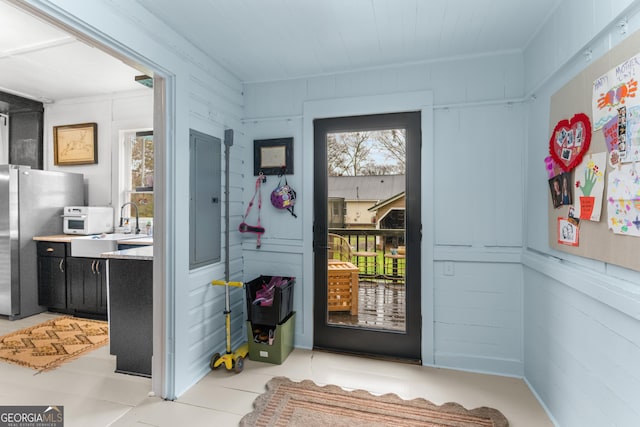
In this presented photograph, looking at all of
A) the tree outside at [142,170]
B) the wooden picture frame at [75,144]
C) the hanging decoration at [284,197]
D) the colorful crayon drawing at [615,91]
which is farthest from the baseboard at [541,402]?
the wooden picture frame at [75,144]

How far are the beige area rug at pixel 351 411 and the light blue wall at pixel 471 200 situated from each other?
61 centimetres

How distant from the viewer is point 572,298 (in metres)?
1.80

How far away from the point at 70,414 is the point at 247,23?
8.98 ft

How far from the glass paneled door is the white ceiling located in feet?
1.75

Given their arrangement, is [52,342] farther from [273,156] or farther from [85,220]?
[273,156]

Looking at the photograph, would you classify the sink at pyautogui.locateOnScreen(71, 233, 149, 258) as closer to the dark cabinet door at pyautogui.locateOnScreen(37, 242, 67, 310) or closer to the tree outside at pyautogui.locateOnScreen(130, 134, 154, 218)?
the dark cabinet door at pyautogui.locateOnScreen(37, 242, 67, 310)

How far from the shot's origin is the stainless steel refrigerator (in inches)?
144

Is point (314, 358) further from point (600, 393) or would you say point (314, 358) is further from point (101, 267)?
point (101, 267)

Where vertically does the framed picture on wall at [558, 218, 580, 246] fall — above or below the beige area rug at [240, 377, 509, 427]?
above

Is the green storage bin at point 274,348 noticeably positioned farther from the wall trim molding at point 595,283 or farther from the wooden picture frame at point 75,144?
the wooden picture frame at point 75,144

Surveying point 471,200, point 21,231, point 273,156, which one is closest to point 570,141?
point 471,200

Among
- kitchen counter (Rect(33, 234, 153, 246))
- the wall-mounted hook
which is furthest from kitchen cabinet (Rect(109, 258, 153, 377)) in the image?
the wall-mounted hook

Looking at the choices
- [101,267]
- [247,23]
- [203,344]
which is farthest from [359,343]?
[101,267]

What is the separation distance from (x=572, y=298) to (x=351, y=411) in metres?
1.46
